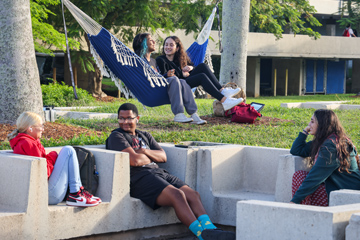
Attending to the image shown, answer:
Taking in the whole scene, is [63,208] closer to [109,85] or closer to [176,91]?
[176,91]

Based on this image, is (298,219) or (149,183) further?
(149,183)

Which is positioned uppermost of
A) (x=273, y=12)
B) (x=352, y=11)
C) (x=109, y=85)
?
(x=352, y=11)

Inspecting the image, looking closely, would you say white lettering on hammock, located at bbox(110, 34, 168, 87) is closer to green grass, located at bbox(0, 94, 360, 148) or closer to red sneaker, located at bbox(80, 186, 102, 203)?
green grass, located at bbox(0, 94, 360, 148)

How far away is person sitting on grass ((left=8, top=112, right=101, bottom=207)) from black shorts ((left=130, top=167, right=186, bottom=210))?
54cm

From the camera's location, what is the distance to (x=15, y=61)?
8164 millimetres

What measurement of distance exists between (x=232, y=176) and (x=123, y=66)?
3.28m

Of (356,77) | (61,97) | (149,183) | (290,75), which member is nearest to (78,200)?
(149,183)

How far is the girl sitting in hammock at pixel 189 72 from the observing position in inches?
377

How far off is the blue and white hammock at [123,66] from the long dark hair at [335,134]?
13.0 ft

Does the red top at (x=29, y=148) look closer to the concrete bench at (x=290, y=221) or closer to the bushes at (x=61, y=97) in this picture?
the concrete bench at (x=290, y=221)

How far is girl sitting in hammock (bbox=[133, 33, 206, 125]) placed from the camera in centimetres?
929

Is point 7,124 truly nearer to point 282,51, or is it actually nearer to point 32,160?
point 32,160

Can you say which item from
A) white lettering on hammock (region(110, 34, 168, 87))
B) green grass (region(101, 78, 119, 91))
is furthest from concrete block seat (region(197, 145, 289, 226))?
green grass (region(101, 78, 119, 91))

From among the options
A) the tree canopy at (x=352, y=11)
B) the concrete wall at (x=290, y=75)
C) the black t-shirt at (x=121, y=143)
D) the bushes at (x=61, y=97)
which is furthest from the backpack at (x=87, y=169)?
the tree canopy at (x=352, y=11)
